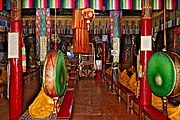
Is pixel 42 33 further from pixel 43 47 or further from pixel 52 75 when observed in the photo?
pixel 52 75

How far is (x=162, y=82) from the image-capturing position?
9.36ft

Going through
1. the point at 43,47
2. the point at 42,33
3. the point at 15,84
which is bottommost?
the point at 15,84

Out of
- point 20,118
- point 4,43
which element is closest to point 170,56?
point 20,118

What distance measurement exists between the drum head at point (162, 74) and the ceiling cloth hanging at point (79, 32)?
6131 millimetres

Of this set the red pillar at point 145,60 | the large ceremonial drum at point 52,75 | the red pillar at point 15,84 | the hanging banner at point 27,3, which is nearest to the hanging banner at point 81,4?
the hanging banner at point 27,3

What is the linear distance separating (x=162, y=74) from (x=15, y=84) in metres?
2.62

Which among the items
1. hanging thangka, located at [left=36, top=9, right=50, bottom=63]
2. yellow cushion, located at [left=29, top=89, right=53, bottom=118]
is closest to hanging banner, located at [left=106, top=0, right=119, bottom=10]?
hanging thangka, located at [left=36, top=9, right=50, bottom=63]

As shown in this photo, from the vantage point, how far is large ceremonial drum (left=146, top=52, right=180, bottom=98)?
2682 millimetres

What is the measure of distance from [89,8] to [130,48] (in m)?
8.25

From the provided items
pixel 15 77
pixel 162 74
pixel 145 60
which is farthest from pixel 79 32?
→ pixel 162 74

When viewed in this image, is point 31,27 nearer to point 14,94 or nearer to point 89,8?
point 89,8

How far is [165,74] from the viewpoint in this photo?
2807 mm

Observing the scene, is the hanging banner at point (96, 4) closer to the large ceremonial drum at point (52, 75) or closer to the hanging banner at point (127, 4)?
the hanging banner at point (127, 4)

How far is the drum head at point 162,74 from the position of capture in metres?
2.71
